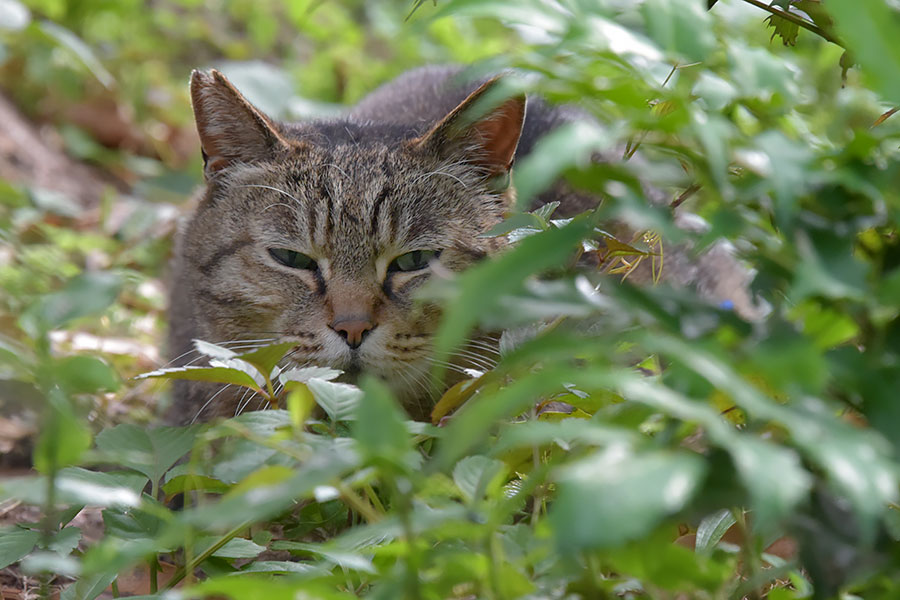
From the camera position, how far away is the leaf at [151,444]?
162cm

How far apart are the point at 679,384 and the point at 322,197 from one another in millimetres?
1481

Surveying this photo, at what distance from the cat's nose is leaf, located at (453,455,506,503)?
0.89 m

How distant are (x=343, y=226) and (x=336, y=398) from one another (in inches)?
34.3

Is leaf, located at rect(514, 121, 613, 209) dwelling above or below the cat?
above

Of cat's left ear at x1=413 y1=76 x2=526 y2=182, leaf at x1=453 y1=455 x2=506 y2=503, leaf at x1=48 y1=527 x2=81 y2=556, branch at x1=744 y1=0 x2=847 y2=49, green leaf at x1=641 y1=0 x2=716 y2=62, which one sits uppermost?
green leaf at x1=641 y1=0 x2=716 y2=62

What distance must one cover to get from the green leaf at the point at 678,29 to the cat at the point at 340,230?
3.55 ft

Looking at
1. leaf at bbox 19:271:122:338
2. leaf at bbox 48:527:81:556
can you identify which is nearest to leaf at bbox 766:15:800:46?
leaf at bbox 19:271:122:338

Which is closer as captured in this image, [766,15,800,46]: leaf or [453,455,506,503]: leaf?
[453,455,506,503]: leaf

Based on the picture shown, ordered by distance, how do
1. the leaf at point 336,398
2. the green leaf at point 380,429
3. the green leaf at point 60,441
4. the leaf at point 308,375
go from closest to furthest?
the green leaf at point 380,429 → the green leaf at point 60,441 → the leaf at point 336,398 → the leaf at point 308,375

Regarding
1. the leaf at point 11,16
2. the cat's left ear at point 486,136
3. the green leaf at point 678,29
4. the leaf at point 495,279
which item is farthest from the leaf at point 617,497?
the leaf at point 11,16

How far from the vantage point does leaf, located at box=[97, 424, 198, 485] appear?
5.30 feet

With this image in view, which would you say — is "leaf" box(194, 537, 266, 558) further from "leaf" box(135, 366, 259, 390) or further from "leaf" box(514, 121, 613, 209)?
"leaf" box(514, 121, 613, 209)

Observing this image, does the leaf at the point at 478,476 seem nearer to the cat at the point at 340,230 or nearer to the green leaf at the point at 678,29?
the green leaf at the point at 678,29

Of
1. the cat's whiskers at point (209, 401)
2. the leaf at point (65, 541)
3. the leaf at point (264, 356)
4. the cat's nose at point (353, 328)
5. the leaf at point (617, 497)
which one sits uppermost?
the leaf at point (617, 497)
